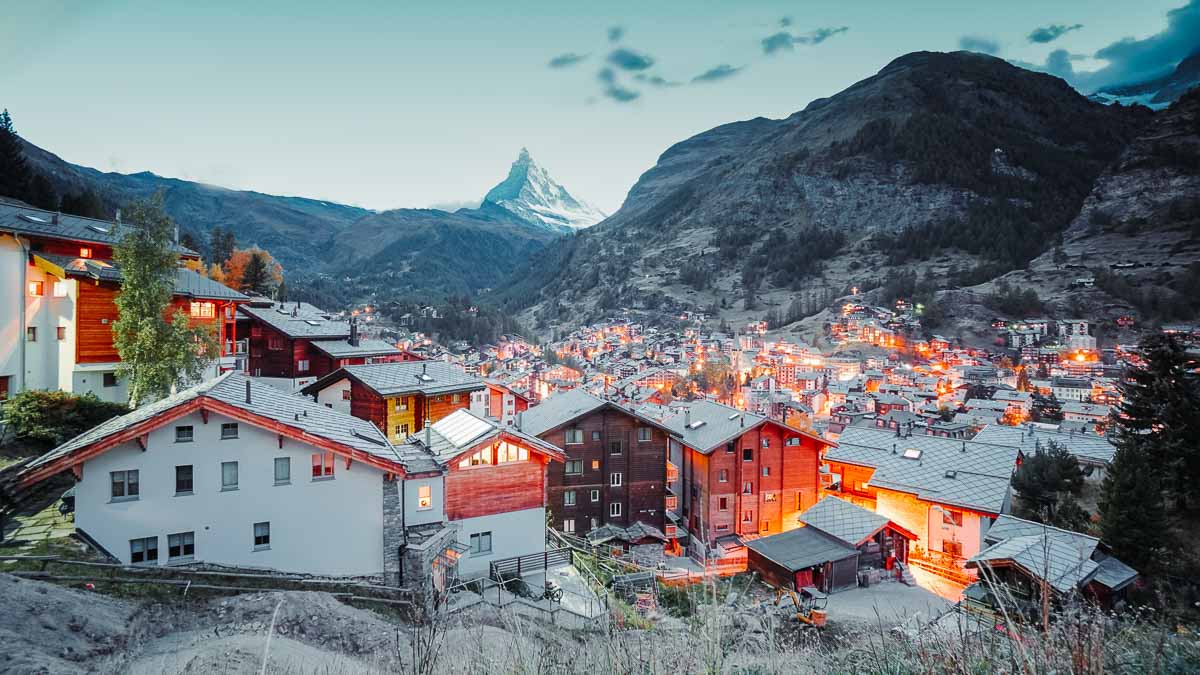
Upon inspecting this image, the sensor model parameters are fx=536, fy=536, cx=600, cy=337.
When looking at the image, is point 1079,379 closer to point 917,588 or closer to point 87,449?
point 917,588

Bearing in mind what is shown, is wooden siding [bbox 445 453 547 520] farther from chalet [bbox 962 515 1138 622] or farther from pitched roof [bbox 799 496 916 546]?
chalet [bbox 962 515 1138 622]

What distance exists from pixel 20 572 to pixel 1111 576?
99.0 feet

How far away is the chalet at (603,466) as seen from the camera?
30109mm

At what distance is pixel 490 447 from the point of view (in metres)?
19.8

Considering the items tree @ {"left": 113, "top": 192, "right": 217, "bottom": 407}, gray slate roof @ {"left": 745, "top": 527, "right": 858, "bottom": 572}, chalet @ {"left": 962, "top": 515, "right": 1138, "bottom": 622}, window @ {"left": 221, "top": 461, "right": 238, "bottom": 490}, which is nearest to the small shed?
gray slate roof @ {"left": 745, "top": 527, "right": 858, "bottom": 572}

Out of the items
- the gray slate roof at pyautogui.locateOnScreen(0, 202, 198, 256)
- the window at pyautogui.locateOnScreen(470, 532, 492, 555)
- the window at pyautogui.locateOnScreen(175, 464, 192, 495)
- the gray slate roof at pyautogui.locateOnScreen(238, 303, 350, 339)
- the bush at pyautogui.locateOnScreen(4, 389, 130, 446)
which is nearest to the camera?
the window at pyautogui.locateOnScreen(175, 464, 192, 495)

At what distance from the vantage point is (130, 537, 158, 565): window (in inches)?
491

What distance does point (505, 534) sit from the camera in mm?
19688

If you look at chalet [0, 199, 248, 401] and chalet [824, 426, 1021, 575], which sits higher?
chalet [0, 199, 248, 401]

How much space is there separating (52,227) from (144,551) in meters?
20.1

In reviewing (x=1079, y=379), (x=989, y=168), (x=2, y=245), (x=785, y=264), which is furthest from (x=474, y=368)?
(x=989, y=168)

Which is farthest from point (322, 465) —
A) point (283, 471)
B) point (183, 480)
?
point (183, 480)

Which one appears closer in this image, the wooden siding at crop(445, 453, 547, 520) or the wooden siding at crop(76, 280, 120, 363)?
the wooden siding at crop(445, 453, 547, 520)

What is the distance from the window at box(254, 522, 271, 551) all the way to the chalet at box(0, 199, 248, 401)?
14.6 metres
